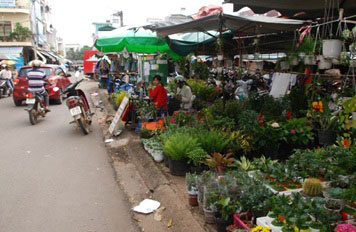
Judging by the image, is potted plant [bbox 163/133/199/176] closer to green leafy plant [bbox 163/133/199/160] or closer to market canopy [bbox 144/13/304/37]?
green leafy plant [bbox 163/133/199/160]

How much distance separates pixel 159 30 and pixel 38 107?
5.32 meters

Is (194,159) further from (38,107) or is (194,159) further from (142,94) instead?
(38,107)

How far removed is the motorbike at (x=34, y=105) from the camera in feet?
32.8

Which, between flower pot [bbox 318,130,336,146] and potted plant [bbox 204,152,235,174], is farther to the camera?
flower pot [bbox 318,130,336,146]

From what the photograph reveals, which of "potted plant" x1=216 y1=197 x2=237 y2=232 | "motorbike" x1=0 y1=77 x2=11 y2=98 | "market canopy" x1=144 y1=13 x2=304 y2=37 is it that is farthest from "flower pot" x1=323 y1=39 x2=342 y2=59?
"motorbike" x1=0 y1=77 x2=11 y2=98

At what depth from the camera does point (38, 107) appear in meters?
10.3

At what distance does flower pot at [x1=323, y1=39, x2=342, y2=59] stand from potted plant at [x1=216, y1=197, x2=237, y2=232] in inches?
121

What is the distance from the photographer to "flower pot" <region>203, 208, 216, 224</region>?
12.1 ft

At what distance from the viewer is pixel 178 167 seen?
530 centimetres

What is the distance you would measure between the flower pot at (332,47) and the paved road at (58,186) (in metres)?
3.91

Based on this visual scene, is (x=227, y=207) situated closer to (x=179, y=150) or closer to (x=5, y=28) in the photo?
(x=179, y=150)

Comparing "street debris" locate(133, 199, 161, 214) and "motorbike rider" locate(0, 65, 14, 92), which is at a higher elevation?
"motorbike rider" locate(0, 65, 14, 92)

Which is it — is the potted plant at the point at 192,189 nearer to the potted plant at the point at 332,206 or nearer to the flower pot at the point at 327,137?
the potted plant at the point at 332,206

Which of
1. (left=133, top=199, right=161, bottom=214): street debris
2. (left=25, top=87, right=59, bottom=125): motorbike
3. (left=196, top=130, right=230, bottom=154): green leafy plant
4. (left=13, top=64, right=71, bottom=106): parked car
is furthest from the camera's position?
(left=13, top=64, right=71, bottom=106): parked car
